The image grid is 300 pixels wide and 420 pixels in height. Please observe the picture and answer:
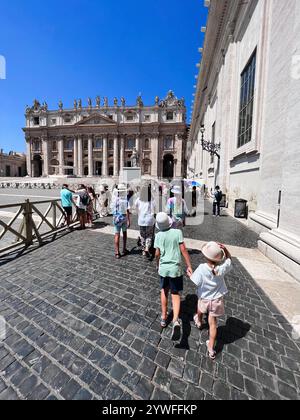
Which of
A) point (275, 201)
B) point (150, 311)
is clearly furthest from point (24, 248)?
point (275, 201)

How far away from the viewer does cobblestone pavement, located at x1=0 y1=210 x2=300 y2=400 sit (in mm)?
1775

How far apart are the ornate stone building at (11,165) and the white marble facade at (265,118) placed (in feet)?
234

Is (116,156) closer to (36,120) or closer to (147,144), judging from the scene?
(147,144)

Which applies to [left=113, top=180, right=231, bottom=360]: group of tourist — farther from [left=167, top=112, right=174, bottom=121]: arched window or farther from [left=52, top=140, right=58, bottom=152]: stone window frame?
[left=52, top=140, right=58, bottom=152]: stone window frame

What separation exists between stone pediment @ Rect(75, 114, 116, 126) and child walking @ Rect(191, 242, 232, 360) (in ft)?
210

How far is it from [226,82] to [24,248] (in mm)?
14546

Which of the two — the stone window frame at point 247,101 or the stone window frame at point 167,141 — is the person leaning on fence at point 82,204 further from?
the stone window frame at point 167,141

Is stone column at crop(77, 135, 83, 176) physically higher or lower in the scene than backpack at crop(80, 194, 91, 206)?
higher

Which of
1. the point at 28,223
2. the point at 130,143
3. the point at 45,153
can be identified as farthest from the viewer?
the point at 45,153

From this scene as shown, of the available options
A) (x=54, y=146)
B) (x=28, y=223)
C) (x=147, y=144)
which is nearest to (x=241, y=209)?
(x=28, y=223)

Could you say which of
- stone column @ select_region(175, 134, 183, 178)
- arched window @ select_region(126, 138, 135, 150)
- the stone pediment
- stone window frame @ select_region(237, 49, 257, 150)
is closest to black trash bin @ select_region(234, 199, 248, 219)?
stone window frame @ select_region(237, 49, 257, 150)

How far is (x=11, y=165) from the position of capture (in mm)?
69562

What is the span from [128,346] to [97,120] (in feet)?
218

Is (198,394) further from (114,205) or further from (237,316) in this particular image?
(114,205)
